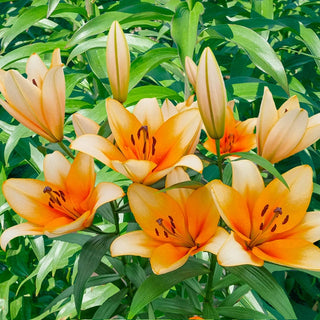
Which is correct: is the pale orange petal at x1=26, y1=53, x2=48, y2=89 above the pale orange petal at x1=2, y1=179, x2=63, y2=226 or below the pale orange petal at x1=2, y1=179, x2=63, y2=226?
above

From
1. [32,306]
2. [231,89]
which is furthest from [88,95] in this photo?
[32,306]

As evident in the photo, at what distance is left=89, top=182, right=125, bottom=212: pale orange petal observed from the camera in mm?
458

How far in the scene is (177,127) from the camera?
0.49m

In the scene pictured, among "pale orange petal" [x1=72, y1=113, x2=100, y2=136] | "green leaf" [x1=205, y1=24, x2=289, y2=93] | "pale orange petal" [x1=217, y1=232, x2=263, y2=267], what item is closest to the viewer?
"pale orange petal" [x1=217, y1=232, x2=263, y2=267]

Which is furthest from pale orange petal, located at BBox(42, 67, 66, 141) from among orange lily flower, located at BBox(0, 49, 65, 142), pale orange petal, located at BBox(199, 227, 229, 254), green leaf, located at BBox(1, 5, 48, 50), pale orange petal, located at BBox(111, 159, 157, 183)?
green leaf, located at BBox(1, 5, 48, 50)

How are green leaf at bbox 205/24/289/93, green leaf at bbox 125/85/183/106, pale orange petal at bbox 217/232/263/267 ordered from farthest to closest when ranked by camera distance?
green leaf at bbox 125/85/183/106, green leaf at bbox 205/24/289/93, pale orange petal at bbox 217/232/263/267

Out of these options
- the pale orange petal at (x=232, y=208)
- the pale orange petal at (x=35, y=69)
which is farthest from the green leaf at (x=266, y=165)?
the pale orange petal at (x=35, y=69)

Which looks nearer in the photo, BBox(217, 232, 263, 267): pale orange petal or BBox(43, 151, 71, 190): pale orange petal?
BBox(217, 232, 263, 267): pale orange petal

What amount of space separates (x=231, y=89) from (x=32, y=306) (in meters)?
0.75

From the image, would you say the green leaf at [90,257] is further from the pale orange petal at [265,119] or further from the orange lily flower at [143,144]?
the pale orange petal at [265,119]

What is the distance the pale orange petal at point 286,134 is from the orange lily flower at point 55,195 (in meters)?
0.18

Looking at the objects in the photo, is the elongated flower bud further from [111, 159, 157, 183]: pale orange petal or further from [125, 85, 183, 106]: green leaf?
[125, 85, 183, 106]: green leaf

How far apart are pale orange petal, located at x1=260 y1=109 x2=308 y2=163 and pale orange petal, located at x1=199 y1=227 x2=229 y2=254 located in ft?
0.34

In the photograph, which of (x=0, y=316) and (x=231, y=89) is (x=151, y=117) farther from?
(x=0, y=316)
